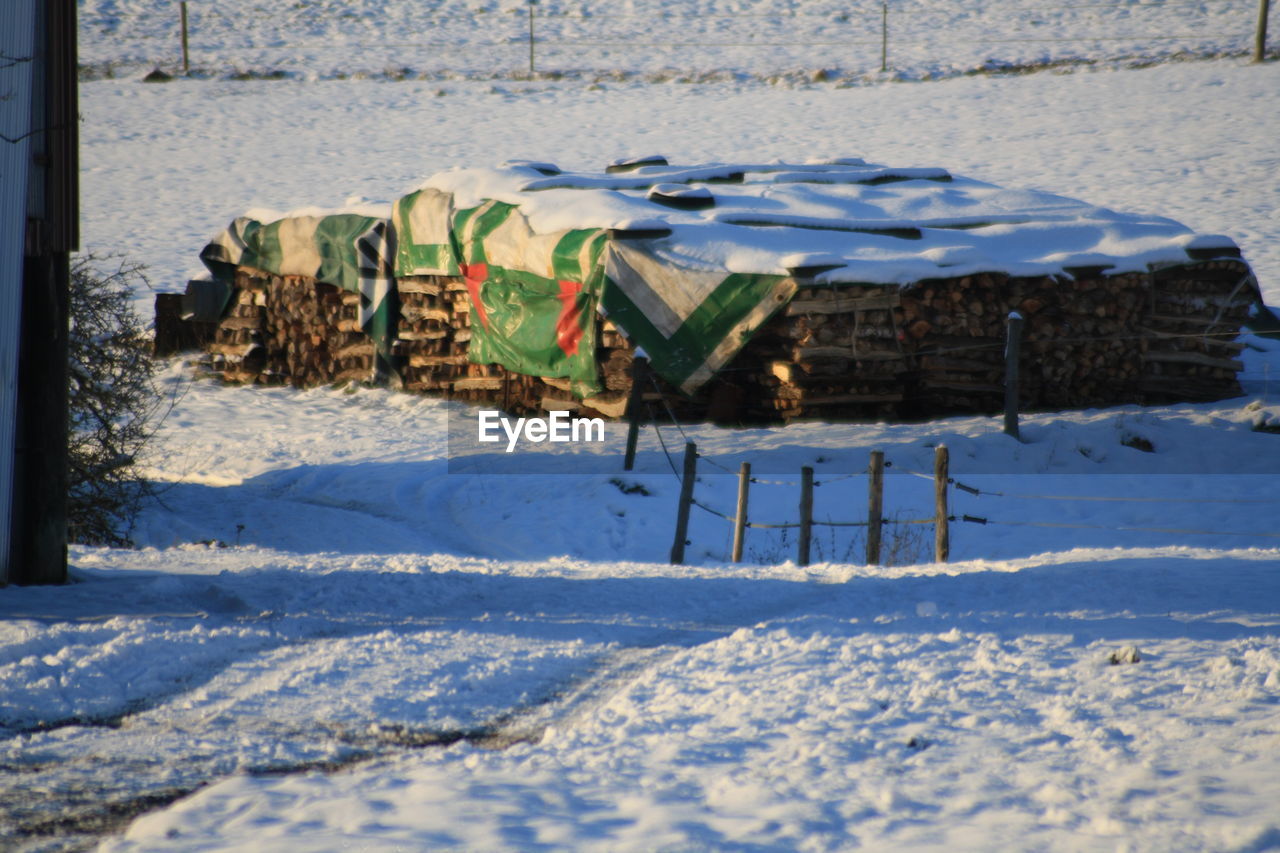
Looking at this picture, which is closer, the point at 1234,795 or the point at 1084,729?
the point at 1234,795

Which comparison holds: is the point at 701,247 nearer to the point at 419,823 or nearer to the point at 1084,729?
the point at 1084,729

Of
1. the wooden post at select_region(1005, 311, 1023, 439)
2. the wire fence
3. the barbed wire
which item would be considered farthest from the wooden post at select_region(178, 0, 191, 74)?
the barbed wire

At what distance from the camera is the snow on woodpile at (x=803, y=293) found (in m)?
14.2

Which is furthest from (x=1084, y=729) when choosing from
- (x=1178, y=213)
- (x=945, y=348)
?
(x=1178, y=213)

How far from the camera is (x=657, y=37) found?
42.4m

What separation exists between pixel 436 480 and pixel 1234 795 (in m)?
9.77

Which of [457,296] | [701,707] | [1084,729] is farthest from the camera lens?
[457,296]

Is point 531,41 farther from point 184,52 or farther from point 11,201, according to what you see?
point 11,201

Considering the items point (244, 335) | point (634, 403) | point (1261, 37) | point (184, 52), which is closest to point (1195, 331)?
point (634, 403)

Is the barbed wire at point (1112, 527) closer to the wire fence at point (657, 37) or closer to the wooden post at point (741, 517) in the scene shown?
the wooden post at point (741, 517)

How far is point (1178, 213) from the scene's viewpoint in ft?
80.0

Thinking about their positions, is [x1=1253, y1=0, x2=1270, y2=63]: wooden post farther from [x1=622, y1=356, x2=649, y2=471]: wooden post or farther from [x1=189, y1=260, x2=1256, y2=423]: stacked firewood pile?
[x1=622, y1=356, x2=649, y2=471]: wooden post

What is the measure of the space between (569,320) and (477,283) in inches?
81.0

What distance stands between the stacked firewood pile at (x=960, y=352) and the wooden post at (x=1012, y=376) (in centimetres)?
107
